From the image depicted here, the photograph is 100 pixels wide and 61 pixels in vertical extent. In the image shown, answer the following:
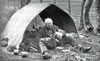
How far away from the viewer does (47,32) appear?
24.0 ft

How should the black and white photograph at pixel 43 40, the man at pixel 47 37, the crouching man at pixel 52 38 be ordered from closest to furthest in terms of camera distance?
the black and white photograph at pixel 43 40 → the man at pixel 47 37 → the crouching man at pixel 52 38

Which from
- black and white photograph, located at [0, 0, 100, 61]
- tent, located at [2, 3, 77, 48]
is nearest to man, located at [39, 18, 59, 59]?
black and white photograph, located at [0, 0, 100, 61]

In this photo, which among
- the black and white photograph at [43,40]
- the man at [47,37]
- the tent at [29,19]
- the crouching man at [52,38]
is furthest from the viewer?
the tent at [29,19]

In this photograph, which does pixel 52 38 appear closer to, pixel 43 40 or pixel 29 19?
pixel 43 40

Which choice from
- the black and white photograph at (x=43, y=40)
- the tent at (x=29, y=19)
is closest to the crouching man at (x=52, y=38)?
the black and white photograph at (x=43, y=40)

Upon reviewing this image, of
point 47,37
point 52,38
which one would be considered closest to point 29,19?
point 47,37

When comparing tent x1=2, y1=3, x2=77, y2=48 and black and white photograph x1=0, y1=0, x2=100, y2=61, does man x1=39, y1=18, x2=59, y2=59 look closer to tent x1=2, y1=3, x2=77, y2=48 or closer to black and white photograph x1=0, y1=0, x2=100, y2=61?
black and white photograph x1=0, y1=0, x2=100, y2=61

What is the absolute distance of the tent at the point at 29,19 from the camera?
734 centimetres

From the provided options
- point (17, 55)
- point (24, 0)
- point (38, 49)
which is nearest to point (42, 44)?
point (38, 49)

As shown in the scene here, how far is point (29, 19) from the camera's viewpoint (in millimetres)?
7395

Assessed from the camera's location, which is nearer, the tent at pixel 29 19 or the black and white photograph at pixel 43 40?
the black and white photograph at pixel 43 40

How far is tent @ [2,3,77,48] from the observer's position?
7.34 m

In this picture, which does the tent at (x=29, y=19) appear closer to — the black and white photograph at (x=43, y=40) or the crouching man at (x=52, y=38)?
the black and white photograph at (x=43, y=40)

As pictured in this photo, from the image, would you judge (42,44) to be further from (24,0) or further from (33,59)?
(24,0)
